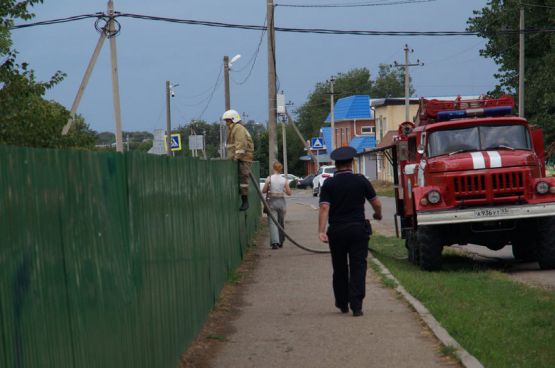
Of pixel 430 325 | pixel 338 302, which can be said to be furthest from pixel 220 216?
pixel 430 325

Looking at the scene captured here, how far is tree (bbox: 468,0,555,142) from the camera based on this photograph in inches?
1821

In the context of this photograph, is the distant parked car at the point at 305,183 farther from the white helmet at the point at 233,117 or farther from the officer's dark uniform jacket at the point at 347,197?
the officer's dark uniform jacket at the point at 347,197

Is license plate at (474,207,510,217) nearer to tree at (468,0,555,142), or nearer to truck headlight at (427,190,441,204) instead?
truck headlight at (427,190,441,204)

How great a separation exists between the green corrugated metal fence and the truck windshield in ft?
23.0

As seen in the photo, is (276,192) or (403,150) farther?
(276,192)

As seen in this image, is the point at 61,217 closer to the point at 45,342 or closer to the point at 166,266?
the point at 45,342

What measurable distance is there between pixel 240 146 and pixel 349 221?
633cm

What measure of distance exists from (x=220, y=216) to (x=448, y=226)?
4397 mm

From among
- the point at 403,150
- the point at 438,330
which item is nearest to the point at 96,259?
the point at 438,330

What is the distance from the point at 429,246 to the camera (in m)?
15.8

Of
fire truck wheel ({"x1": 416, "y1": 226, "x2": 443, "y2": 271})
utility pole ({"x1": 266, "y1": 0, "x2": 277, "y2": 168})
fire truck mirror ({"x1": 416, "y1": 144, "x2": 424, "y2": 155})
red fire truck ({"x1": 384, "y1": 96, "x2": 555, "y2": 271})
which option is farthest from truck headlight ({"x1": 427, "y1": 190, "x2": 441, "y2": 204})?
utility pole ({"x1": 266, "y1": 0, "x2": 277, "y2": 168})

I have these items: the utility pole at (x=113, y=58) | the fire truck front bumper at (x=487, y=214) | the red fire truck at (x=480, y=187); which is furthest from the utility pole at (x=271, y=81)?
the fire truck front bumper at (x=487, y=214)

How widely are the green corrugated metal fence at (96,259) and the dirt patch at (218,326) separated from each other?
18 cm

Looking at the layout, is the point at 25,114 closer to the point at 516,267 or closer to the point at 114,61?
the point at 516,267
